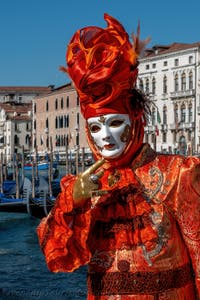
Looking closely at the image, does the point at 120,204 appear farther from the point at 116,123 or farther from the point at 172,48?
the point at 172,48

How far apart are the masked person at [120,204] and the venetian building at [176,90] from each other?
28.5 m

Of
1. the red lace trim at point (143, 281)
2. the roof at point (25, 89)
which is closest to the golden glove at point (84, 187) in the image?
the red lace trim at point (143, 281)

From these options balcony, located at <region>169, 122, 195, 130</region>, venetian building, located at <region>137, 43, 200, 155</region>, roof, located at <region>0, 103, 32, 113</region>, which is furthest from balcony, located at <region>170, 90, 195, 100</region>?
roof, located at <region>0, 103, 32, 113</region>

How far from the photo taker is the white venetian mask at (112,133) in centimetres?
185

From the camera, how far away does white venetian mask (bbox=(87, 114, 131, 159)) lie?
6.06 ft

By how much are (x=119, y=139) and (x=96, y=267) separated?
38cm

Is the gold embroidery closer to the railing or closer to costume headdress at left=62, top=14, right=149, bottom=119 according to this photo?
costume headdress at left=62, top=14, right=149, bottom=119

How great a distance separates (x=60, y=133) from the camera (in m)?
41.5

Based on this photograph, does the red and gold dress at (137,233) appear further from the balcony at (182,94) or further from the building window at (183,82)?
the building window at (183,82)

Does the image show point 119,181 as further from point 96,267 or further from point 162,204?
point 96,267

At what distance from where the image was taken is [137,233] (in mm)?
1800

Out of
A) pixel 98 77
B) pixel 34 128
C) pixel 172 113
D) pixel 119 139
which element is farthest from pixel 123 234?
pixel 34 128

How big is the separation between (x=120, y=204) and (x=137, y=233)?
0.10m

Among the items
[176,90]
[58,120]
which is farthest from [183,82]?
[58,120]
